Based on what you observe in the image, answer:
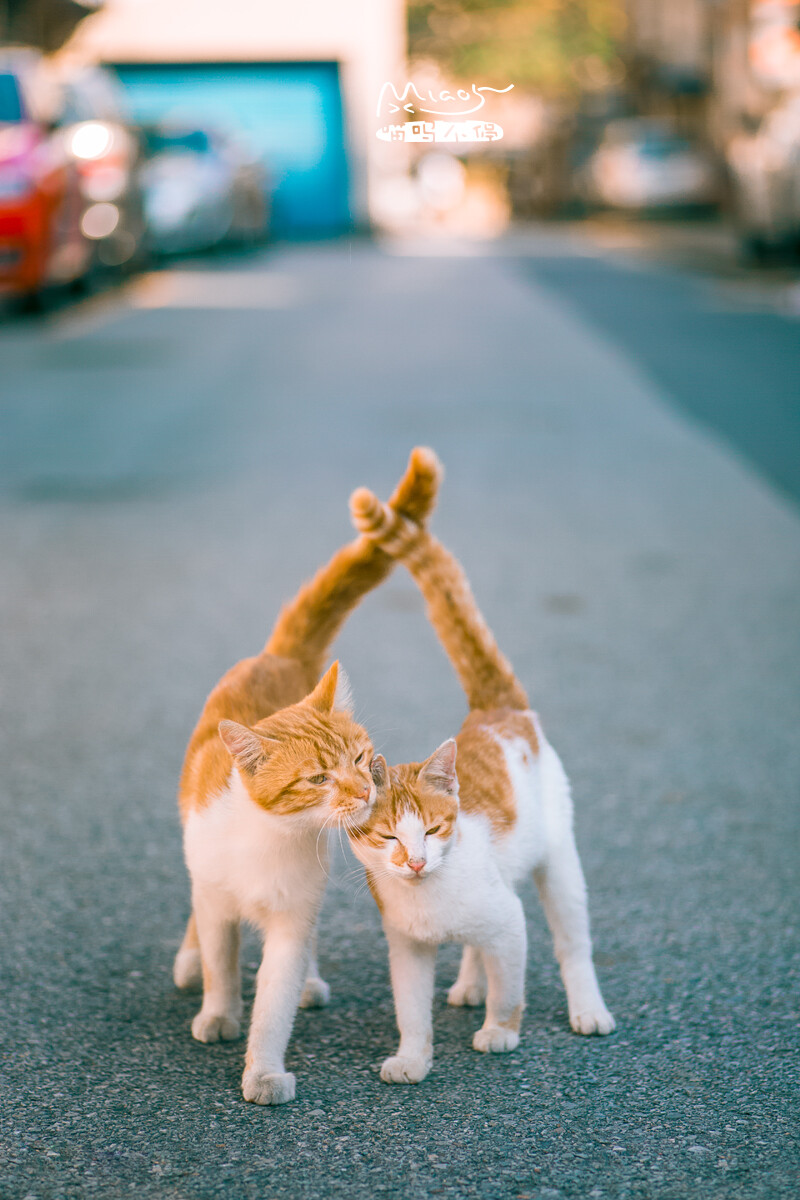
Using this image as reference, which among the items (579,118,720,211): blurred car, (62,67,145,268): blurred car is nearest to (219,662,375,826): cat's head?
(62,67,145,268): blurred car

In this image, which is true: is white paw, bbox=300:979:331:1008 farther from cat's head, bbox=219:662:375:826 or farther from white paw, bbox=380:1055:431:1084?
cat's head, bbox=219:662:375:826

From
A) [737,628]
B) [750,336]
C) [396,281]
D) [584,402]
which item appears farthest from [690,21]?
[737,628]

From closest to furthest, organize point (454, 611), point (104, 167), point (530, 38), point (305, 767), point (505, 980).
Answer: point (305, 767) → point (505, 980) → point (454, 611) → point (104, 167) → point (530, 38)

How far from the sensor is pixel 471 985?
122 inches

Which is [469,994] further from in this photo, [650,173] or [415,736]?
[650,173]

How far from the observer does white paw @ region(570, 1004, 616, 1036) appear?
2938 millimetres

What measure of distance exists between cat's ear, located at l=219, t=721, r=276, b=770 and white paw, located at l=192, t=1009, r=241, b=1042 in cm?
60

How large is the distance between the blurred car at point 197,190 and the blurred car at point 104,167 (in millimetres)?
2262

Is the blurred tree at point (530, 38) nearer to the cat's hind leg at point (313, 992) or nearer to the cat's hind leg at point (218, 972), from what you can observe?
the cat's hind leg at point (313, 992)

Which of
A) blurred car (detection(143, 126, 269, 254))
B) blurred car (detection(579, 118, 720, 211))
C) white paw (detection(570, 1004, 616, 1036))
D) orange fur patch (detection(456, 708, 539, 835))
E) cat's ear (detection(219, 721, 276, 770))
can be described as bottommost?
blurred car (detection(579, 118, 720, 211))

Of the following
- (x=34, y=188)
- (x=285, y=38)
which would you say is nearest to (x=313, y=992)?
(x=34, y=188)

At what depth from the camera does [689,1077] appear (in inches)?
110

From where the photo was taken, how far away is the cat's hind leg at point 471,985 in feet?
10.1

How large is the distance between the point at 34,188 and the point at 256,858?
11819 mm
